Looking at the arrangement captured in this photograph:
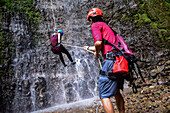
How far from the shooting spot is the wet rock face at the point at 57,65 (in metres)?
8.52

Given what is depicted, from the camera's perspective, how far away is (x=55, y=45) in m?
5.01

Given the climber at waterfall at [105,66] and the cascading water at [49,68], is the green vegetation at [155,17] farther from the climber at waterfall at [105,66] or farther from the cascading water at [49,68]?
the climber at waterfall at [105,66]

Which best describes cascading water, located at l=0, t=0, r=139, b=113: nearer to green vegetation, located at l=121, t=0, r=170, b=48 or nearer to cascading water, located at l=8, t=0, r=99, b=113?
cascading water, located at l=8, t=0, r=99, b=113

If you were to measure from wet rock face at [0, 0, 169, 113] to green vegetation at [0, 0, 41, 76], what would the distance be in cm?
38

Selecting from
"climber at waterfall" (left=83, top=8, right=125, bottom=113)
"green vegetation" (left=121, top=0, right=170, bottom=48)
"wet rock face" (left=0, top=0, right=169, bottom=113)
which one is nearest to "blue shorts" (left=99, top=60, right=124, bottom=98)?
"climber at waterfall" (left=83, top=8, right=125, bottom=113)

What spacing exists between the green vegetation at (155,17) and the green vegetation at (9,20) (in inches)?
309

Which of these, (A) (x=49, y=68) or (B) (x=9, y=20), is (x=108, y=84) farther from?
(B) (x=9, y=20)

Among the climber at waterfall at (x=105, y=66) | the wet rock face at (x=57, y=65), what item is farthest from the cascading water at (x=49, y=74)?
the climber at waterfall at (x=105, y=66)

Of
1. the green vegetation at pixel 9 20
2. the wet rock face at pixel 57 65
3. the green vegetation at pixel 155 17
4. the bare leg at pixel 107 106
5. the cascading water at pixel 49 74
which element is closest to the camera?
the bare leg at pixel 107 106

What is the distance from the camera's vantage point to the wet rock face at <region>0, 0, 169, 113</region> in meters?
8.52

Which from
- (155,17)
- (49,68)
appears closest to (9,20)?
(49,68)

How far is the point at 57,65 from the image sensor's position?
10.2m

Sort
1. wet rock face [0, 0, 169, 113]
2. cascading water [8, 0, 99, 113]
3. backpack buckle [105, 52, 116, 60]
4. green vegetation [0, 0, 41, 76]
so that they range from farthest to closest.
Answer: green vegetation [0, 0, 41, 76] < cascading water [8, 0, 99, 113] < wet rock face [0, 0, 169, 113] < backpack buckle [105, 52, 116, 60]

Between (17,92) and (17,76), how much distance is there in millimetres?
1089
